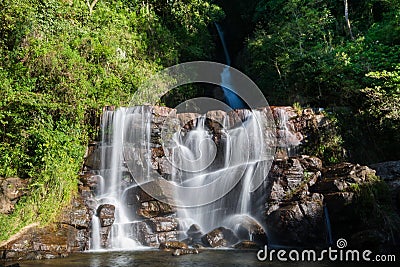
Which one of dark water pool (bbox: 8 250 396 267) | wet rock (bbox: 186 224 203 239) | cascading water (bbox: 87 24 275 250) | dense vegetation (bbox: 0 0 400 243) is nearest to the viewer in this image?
dark water pool (bbox: 8 250 396 267)

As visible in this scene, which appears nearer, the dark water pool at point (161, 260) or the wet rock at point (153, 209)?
the dark water pool at point (161, 260)

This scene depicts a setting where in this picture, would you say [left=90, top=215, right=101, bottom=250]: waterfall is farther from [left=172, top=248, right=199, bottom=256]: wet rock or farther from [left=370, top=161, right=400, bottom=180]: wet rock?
[left=370, top=161, right=400, bottom=180]: wet rock

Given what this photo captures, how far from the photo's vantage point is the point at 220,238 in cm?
944

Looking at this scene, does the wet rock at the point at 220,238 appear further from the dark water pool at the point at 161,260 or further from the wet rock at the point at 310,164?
the wet rock at the point at 310,164

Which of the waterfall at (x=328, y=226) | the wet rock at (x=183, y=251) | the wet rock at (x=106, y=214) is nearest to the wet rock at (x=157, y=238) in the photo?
the wet rock at (x=106, y=214)

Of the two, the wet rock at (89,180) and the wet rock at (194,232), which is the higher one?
the wet rock at (89,180)

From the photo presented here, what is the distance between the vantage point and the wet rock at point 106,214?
9.53m

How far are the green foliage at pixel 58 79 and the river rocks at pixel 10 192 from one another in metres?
0.23

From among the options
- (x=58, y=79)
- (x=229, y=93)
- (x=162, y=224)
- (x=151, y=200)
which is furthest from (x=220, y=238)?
(x=229, y=93)

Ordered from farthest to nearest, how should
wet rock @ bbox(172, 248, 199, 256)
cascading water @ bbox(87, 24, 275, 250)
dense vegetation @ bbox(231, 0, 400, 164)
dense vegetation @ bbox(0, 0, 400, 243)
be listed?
1. dense vegetation @ bbox(231, 0, 400, 164)
2. dense vegetation @ bbox(0, 0, 400, 243)
3. cascading water @ bbox(87, 24, 275, 250)
4. wet rock @ bbox(172, 248, 199, 256)

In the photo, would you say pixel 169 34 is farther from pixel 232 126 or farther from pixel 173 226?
pixel 173 226

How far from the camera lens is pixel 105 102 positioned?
13.7 meters

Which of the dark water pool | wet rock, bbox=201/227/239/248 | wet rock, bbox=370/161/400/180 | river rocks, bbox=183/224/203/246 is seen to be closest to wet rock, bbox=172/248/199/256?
the dark water pool

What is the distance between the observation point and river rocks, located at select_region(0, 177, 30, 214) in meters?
9.41
